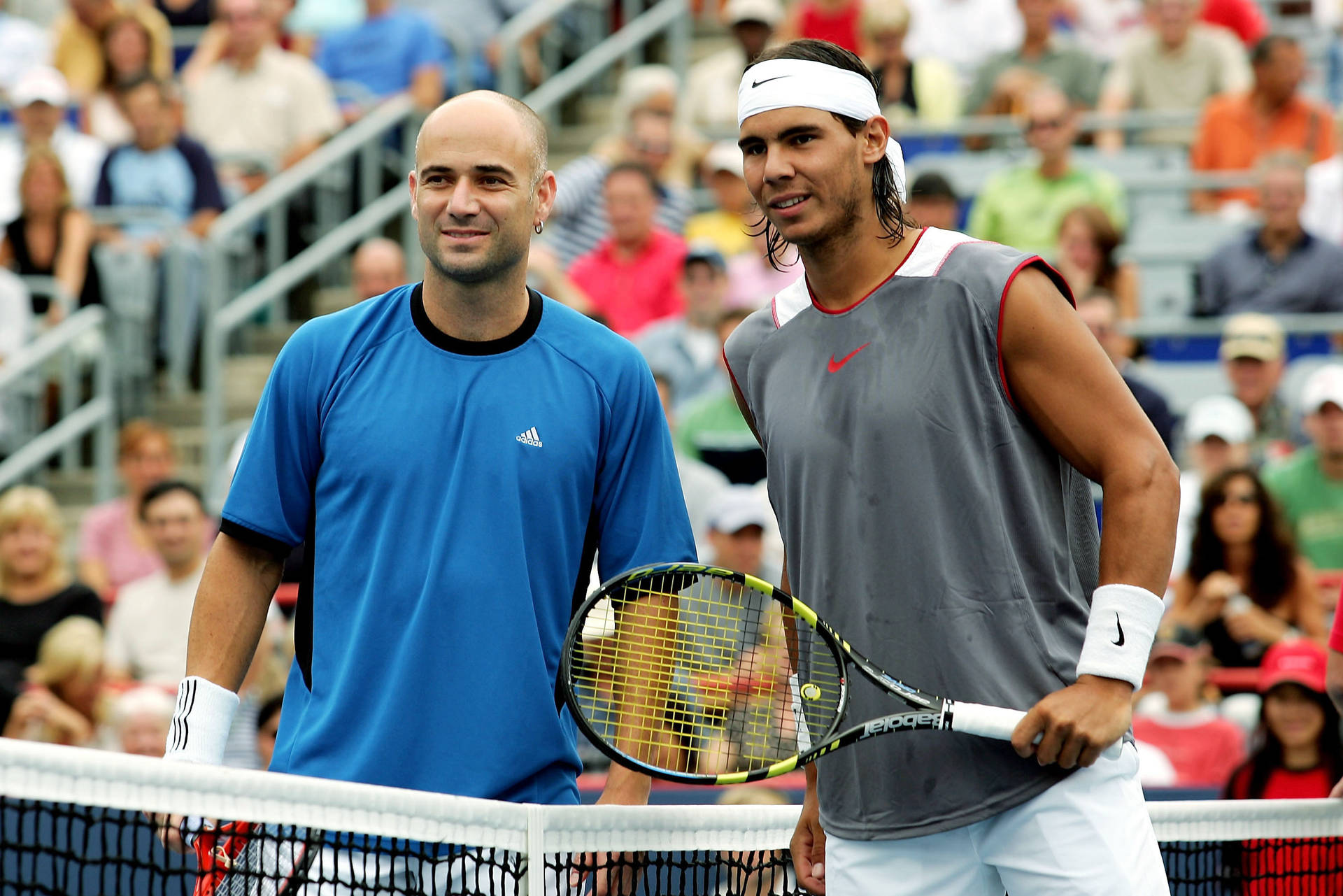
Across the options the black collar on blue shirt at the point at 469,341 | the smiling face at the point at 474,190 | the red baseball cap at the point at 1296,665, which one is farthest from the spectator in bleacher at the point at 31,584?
the smiling face at the point at 474,190

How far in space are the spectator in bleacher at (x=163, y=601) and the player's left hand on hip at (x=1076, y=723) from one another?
17.6ft

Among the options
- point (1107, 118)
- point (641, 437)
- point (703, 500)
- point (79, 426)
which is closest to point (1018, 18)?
point (1107, 118)

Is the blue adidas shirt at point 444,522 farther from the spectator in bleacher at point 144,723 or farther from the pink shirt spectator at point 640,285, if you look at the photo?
the pink shirt spectator at point 640,285

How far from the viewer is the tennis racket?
3.23m

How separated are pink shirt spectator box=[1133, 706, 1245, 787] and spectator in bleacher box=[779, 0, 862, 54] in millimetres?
5878

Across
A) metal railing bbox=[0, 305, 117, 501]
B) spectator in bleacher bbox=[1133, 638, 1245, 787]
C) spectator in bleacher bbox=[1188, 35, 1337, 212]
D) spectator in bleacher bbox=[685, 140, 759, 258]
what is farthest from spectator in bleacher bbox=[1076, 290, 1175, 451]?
metal railing bbox=[0, 305, 117, 501]

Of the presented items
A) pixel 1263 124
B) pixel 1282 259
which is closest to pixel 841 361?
pixel 1282 259

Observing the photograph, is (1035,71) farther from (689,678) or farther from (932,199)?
(689,678)

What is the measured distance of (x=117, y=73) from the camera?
38.9 ft

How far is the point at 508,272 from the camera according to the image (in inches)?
138

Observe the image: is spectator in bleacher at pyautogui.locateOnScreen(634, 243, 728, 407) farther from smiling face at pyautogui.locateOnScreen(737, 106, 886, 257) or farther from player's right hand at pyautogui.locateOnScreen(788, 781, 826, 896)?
smiling face at pyautogui.locateOnScreen(737, 106, 886, 257)

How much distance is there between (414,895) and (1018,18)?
998 centimetres

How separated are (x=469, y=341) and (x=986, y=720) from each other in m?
1.19

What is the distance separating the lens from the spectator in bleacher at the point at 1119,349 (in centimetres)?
768
